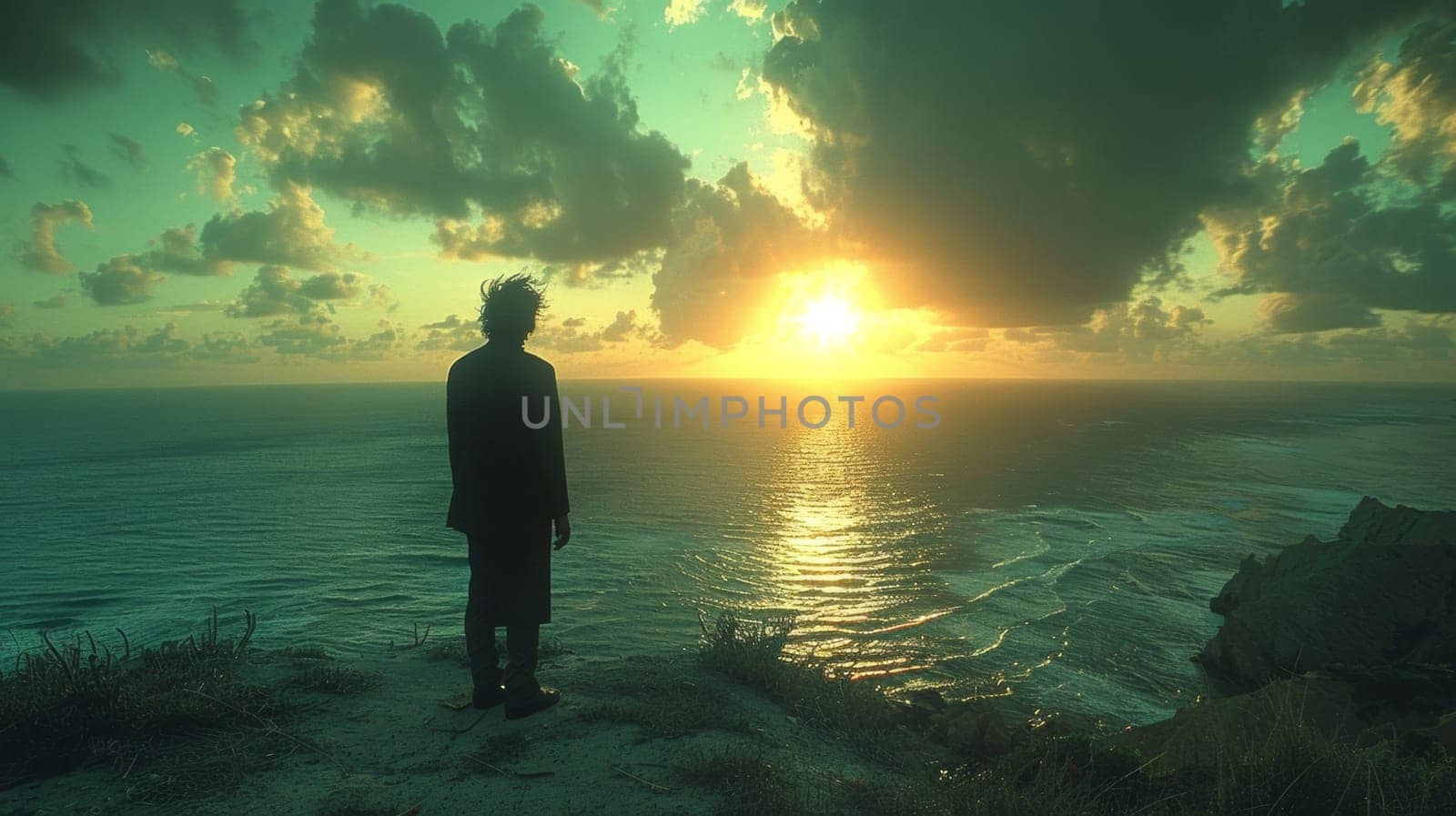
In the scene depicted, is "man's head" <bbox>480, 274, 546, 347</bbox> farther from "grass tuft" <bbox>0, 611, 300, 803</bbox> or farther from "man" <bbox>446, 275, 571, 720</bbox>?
"grass tuft" <bbox>0, 611, 300, 803</bbox>

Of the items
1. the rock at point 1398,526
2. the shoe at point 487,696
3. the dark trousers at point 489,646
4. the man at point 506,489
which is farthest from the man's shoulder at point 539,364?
the rock at point 1398,526

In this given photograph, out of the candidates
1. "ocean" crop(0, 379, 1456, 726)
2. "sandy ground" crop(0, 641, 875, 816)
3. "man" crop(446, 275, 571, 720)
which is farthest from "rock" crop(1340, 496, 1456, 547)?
"man" crop(446, 275, 571, 720)

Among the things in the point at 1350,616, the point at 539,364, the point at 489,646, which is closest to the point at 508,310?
the point at 539,364

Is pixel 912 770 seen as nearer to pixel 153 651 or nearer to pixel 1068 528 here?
pixel 153 651

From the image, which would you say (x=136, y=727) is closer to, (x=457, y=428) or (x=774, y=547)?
(x=457, y=428)

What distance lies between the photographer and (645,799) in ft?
14.2

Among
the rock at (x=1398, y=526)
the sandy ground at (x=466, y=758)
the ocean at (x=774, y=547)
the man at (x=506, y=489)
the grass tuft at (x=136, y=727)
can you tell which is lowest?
the ocean at (x=774, y=547)

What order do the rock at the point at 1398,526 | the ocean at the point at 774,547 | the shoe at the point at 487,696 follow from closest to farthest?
the shoe at the point at 487,696, the rock at the point at 1398,526, the ocean at the point at 774,547

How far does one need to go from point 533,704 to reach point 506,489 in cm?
185

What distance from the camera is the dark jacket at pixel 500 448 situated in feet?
17.3

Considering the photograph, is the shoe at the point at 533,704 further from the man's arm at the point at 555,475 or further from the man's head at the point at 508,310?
the man's head at the point at 508,310

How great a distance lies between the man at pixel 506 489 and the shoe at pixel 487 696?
0.01m

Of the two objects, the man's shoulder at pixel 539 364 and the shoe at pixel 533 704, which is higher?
the man's shoulder at pixel 539 364

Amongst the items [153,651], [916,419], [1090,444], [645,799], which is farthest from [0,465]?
[916,419]
